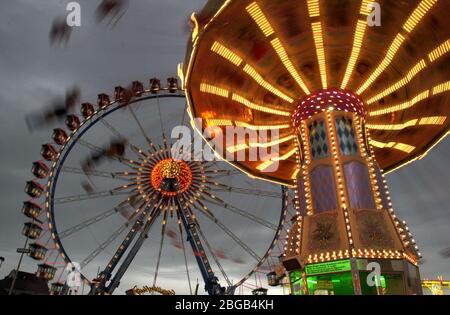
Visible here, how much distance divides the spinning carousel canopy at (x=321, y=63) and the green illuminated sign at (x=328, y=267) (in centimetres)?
542

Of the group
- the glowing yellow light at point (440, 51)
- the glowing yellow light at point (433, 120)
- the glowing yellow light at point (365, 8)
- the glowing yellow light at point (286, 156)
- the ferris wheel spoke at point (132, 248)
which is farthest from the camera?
the ferris wheel spoke at point (132, 248)

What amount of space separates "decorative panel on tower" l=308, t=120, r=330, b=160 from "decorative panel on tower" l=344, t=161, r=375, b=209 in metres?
0.87

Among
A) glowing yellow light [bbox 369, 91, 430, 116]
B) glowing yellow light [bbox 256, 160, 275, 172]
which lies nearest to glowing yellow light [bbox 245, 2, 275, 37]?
glowing yellow light [bbox 369, 91, 430, 116]

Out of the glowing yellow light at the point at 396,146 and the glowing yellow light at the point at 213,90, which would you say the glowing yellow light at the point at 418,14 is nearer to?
the glowing yellow light at the point at 396,146

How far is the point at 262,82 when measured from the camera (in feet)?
43.2

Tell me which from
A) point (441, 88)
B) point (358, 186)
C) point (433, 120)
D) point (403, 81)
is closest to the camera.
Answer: point (358, 186)

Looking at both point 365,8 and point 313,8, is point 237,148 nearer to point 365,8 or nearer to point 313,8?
point 313,8

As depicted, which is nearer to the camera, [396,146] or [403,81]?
[403,81]

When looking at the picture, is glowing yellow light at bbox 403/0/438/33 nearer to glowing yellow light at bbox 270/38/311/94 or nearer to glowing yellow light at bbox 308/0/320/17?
glowing yellow light at bbox 308/0/320/17

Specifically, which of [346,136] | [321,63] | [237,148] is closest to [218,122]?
[237,148]

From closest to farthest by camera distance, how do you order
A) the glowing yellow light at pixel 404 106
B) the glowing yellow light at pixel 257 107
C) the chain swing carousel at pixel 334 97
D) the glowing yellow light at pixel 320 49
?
the chain swing carousel at pixel 334 97, the glowing yellow light at pixel 320 49, the glowing yellow light at pixel 404 106, the glowing yellow light at pixel 257 107

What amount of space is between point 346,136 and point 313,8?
402 cm

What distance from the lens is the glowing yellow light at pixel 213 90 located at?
13.0 metres

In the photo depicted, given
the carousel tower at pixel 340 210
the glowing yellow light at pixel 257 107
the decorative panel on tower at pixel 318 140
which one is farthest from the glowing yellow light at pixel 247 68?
the decorative panel on tower at pixel 318 140
